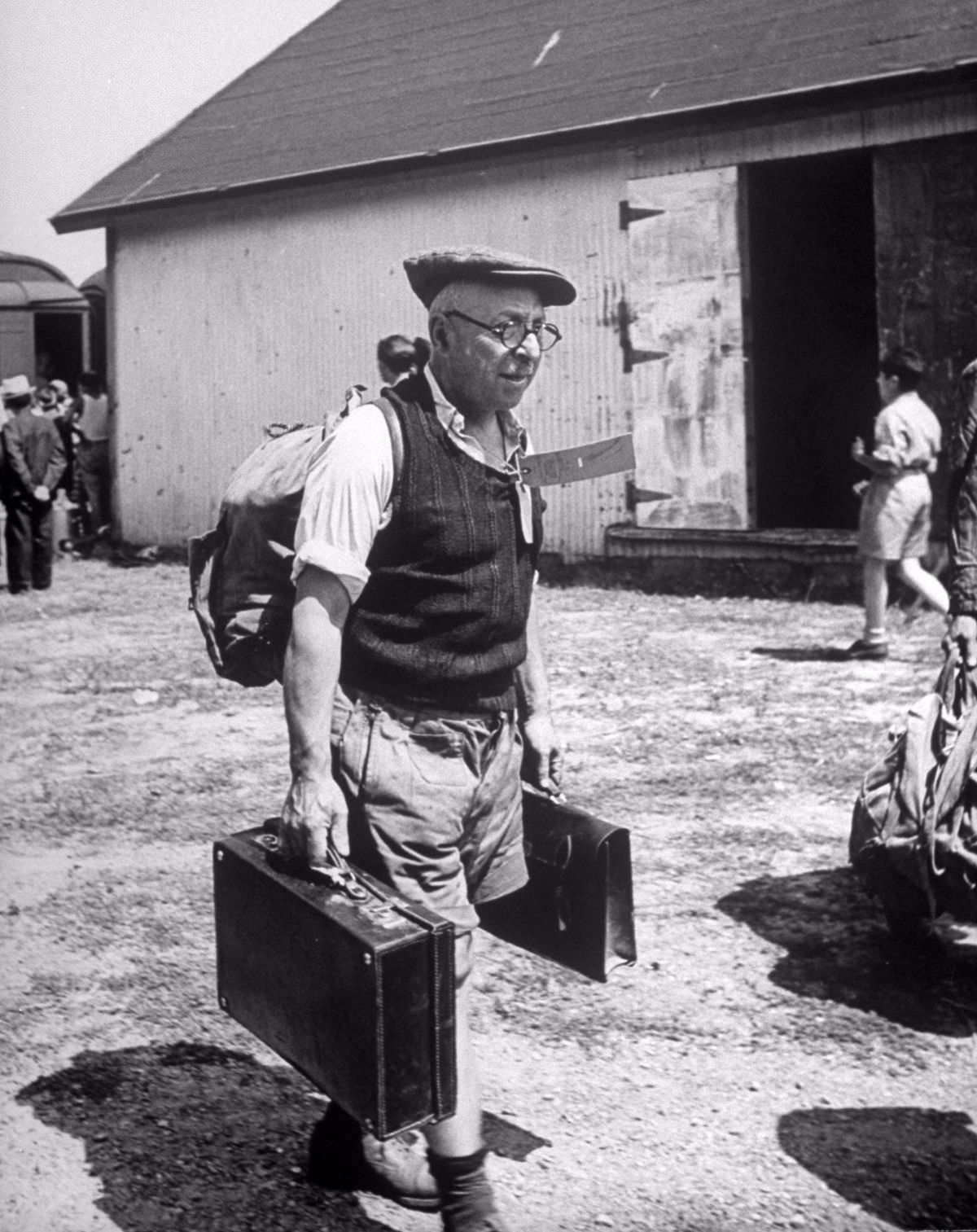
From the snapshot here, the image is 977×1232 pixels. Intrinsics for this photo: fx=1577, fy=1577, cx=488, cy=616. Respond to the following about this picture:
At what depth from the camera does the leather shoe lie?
132 inches

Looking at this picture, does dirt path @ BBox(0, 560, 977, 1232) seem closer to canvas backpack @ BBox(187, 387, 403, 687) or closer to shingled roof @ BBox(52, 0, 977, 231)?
canvas backpack @ BBox(187, 387, 403, 687)

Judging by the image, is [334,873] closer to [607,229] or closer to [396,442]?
[396,442]

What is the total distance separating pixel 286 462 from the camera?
3.15 meters

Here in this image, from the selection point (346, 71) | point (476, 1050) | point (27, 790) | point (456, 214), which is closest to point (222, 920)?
point (476, 1050)

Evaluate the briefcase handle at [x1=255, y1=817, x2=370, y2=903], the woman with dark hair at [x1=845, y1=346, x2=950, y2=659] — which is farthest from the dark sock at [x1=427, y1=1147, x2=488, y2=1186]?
the woman with dark hair at [x1=845, y1=346, x2=950, y2=659]

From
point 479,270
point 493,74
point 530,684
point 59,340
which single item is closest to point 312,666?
point 530,684

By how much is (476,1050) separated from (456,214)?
450 inches

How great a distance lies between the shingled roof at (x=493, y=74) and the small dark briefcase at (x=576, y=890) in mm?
9140

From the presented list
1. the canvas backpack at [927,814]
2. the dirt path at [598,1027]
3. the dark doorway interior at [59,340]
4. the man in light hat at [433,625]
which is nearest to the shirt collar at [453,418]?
the man in light hat at [433,625]

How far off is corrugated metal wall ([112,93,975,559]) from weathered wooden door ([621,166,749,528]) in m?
0.20

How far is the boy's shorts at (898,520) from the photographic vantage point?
9438 mm

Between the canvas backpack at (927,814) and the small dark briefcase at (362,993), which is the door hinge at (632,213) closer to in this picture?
the canvas backpack at (927,814)

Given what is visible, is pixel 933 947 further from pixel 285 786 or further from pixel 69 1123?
pixel 285 786

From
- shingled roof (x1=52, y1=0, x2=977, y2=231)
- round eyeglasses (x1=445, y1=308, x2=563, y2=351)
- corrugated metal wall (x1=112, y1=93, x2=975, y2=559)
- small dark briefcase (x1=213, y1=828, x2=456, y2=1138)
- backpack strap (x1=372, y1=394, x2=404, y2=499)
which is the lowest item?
small dark briefcase (x1=213, y1=828, x2=456, y2=1138)
